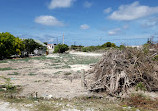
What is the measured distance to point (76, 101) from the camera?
5789 mm

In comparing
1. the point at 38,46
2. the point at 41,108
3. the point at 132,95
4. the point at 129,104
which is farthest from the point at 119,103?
the point at 38,46

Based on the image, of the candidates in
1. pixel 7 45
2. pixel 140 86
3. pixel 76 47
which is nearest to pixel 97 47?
pixel 76 47

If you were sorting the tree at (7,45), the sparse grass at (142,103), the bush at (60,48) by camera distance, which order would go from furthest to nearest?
the bush at (60,48)
the tree at (7,45)
the sparse grass at (142,103)

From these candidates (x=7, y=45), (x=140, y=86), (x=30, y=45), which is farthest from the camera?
(x=30, y=45)

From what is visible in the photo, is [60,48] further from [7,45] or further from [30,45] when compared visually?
[7,45]

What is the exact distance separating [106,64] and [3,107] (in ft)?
15.0

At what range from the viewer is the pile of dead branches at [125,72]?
21.8 ft

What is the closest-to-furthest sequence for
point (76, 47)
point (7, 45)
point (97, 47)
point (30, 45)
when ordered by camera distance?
point (7, 45)
point (30, 45)
point (97, 47)
point (76, 47)

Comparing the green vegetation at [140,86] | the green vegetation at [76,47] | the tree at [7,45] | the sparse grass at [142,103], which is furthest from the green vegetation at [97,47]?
the sparse grass at [142,103]

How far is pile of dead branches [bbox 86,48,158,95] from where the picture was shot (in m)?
6.64

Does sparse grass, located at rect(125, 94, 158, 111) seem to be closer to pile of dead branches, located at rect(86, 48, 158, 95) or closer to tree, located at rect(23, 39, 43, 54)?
pile of dead branches, located at rect(86, 48, 158, 95)

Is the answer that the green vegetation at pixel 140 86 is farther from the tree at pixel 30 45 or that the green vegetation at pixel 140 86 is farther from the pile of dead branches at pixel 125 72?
the tree at pixel 30 45

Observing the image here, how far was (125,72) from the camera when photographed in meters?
6.82

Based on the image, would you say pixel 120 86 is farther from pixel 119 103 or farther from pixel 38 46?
pixel 38 46
